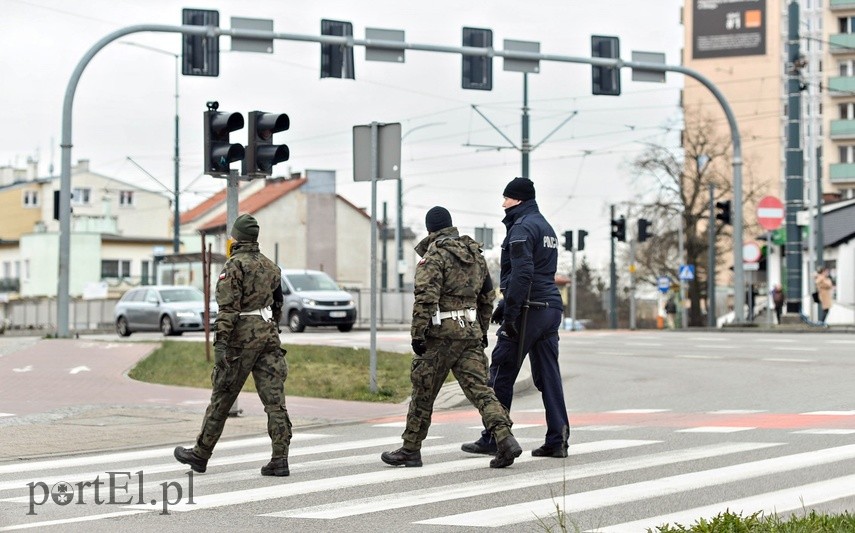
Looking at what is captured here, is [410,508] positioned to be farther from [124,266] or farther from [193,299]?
[124,266]

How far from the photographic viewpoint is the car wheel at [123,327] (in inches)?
1538

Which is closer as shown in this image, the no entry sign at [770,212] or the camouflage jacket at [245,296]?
the camouflage jacket at [245,296]

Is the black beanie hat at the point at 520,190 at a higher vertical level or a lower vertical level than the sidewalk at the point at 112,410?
higher

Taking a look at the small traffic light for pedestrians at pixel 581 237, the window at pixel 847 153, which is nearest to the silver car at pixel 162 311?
the small traffic light for pedestrians at pixel 581 237

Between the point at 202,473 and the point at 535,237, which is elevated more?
the point at 535,237

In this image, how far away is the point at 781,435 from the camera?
1123 centimetres

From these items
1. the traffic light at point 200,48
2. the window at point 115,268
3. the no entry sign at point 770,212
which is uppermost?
the traffic light at point 200,48

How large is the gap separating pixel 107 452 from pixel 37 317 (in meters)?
51.6

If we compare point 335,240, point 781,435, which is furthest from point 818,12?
point 781,435

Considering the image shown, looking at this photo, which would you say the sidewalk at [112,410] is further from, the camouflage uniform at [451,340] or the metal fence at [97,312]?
the metal fence at [97,312]

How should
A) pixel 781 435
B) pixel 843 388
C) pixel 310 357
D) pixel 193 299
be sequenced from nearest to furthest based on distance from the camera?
pixel 781 435, pixel 843 388, pixel 310 357, pixel 193 299

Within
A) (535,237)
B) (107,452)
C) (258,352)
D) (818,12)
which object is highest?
(818,12)

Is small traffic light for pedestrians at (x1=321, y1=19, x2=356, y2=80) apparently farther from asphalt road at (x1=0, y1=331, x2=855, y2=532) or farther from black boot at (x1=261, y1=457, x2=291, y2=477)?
black boot at (x1=261, y1=457, x2=291, y2=477)

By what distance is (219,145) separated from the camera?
1325cm
